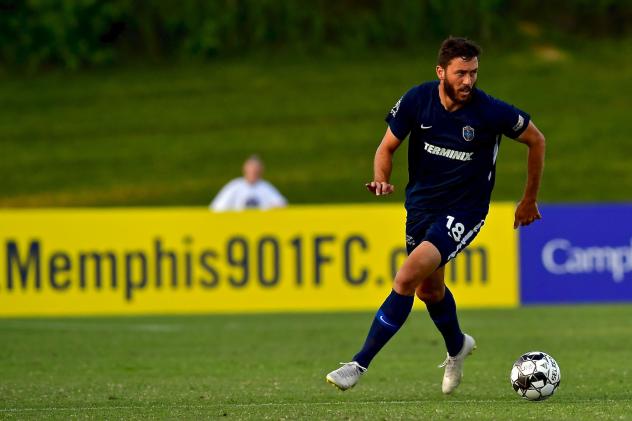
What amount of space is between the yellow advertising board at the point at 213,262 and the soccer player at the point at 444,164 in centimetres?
1028

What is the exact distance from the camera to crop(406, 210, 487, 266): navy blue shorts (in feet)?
29.4

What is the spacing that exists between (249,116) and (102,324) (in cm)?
2647

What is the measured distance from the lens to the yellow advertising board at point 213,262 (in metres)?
19.5

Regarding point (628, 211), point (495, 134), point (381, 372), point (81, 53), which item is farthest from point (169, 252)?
point (81, 53)

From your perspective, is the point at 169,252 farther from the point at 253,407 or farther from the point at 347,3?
the point at 347,3

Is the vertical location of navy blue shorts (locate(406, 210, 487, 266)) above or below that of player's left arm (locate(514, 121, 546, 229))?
below

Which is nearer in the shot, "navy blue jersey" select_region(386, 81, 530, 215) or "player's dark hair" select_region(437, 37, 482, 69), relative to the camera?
"player's dark hair" select_region(437, 37, 482, 69)

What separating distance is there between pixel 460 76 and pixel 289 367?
12.7 feet

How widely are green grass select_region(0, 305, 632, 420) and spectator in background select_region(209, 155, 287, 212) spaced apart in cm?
219

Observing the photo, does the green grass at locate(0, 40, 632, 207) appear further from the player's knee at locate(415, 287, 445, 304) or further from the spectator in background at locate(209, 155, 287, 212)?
the player's knee at locate(415, 287, 445, 304)

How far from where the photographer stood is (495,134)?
9070 mm

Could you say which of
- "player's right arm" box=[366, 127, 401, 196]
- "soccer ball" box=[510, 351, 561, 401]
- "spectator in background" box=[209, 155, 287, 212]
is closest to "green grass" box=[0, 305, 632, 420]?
"soccer ball" box=[510, 351, 561, 401]

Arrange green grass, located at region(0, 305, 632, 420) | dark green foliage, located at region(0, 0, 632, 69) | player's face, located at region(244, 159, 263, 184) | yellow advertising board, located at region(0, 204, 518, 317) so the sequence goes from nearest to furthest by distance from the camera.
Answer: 1. green grass, located at region(0, 305, 632, 420)
2. yellow advertising board, located at region(0, 204, 518, 317)
3. player's face, located at region(244, 159, 263, 184)
4. dark green foliage, located at region(0, 0, 632, 69)

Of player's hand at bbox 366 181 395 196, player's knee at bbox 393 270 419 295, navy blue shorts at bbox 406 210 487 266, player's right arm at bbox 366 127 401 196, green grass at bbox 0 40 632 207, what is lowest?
player's knee at bbox 393 270 419 295
